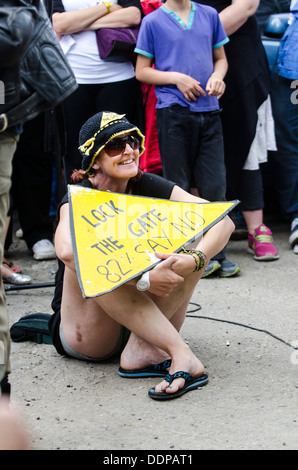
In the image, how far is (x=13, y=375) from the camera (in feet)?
9.98

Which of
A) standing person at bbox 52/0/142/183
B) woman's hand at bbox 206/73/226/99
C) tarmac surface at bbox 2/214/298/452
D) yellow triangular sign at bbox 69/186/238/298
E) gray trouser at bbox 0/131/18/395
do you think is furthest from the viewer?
standing person at bbox 52/0/142/183

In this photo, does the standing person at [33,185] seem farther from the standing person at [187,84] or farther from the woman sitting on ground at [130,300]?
the woman sitting on ground at [130,300]

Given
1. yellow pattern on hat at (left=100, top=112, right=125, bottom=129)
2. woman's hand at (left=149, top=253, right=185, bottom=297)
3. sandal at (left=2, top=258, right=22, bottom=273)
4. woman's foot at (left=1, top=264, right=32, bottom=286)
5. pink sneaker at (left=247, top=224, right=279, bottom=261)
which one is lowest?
sandal at (left=2, top=258, right=22, bottom=273)

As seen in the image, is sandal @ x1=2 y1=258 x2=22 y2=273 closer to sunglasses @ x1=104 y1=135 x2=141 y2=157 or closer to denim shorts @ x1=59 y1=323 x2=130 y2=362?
denim shorts @ x1=59 y1=323 x2=130 y2=362

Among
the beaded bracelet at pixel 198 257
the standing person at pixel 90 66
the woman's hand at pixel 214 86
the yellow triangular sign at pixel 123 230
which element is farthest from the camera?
the standing person at pixel 90 66

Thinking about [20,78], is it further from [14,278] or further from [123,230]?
[14,278]

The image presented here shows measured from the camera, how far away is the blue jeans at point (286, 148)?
5.18 metres

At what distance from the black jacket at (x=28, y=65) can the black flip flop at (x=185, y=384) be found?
3.71 ft

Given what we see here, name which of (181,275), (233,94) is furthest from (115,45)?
(181,275)

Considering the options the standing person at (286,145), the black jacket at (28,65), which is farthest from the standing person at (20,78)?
the standing person at (286,145)

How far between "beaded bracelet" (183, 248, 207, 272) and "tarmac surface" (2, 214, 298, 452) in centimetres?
46

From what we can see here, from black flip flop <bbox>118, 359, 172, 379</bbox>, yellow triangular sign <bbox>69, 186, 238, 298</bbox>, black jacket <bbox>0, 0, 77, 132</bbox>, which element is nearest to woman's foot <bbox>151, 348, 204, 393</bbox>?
black flip flop <bbox>118, 359, 172, 379</bbox>

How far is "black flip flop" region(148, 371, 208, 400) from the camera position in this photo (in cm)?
272

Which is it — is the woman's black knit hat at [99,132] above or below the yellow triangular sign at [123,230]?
above
